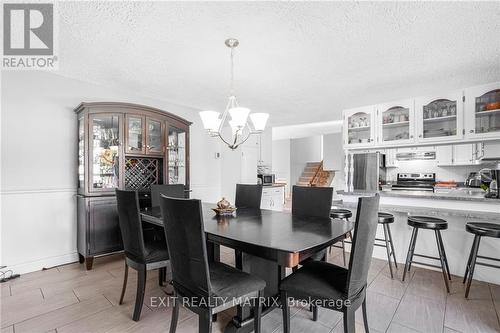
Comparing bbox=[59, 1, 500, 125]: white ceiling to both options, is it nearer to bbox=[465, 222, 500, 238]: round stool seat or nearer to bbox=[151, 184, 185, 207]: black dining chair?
bbox=[151, 184, 185, 207]: black dining chair

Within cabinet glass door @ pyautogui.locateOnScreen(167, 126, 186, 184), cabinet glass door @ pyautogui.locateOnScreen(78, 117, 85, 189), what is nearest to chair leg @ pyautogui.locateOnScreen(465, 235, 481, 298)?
cabinet glass door @ pyautogui.locateOnScreen(167, 126, 186, 184)

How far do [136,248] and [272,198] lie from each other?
13.6 ft

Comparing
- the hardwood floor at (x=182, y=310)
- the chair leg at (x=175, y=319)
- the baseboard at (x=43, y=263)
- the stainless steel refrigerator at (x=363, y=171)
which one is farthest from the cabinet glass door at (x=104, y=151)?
the stainless steel refrigerator at (x=363, y=171)

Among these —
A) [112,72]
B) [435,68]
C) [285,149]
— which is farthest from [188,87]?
[285,149]

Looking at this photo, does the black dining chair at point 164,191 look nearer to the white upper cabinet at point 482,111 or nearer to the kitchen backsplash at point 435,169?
the white upper cabinet at point 482,111

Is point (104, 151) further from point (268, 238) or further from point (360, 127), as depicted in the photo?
point (360, 127)

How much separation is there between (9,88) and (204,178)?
288 cm

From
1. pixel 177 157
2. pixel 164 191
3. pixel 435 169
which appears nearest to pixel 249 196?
pixel 164 191

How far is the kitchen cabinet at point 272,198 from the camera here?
560 cm

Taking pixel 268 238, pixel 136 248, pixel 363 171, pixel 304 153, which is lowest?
pixel 136 248

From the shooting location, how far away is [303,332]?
1787 mm

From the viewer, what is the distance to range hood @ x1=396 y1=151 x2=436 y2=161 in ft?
16.3

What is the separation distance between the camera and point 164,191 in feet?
9.78

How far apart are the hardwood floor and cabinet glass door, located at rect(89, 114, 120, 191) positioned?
107 centimetres
